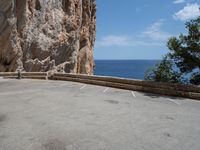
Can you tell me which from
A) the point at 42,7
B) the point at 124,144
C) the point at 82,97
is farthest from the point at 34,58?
the point at 124,144

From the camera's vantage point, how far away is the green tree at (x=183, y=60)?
15.4m

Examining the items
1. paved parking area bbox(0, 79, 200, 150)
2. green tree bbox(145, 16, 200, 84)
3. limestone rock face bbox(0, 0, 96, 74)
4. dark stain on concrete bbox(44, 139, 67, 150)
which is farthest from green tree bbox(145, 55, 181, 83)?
limestone rock face bbox(0, 0, 96, 74)

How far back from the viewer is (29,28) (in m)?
32.2

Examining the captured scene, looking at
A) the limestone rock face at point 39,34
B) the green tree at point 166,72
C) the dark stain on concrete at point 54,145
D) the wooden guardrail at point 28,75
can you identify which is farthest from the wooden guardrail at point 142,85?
the limestone rock face at point 39,34

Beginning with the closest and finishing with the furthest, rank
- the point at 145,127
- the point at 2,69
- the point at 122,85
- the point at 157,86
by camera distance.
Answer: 1. the point at 145,127
2. the point at 157,86
3. the point at 122,85
4. the point at 2,69

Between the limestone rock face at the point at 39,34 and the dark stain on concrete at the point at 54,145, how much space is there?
1007 inches

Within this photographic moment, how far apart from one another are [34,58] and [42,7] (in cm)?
750

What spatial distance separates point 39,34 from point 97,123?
27763mm

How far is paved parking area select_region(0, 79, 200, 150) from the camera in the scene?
21.3 feet

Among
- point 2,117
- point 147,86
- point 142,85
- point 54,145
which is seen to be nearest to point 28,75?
point 142,85

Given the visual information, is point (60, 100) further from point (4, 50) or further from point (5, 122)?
point (4, 50)

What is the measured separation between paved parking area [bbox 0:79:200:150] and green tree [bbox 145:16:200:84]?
359cm

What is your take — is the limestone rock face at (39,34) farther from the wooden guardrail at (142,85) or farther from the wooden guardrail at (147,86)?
the wooden guardrail at (147,86)

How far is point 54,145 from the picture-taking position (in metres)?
6.30
